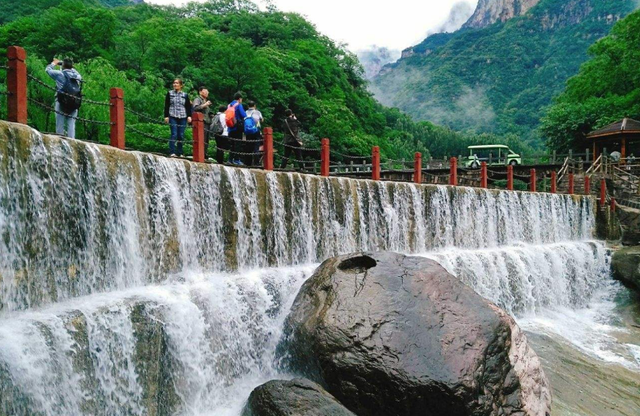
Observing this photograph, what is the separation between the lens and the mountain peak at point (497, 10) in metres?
110

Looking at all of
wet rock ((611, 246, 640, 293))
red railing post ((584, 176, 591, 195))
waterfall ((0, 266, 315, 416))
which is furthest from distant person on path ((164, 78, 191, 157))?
red railing post ((584, 176, 591, 195))

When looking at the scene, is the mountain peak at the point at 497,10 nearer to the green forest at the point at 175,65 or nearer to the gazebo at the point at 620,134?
the green forest at the point at 175,65

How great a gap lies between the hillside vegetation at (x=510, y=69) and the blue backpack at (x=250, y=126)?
2696 inches

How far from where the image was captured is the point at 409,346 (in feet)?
19.4

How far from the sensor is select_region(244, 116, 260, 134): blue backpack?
10.5 metres

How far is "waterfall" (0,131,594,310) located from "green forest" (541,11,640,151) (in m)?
25.2

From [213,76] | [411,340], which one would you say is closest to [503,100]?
[213,76]

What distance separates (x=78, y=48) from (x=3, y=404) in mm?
26584

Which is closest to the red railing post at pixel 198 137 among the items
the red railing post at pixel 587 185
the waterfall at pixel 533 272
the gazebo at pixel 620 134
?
the waterfall at pixel 533 272

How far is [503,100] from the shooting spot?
89.2 metres

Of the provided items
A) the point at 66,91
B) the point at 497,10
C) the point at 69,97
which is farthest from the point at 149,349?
the point at 497,10

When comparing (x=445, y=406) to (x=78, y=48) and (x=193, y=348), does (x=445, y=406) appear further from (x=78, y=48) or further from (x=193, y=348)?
(x=78, y=48)

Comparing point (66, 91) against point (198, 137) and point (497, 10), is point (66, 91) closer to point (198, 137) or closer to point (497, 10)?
point (198, 137)

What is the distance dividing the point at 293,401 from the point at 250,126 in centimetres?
635
